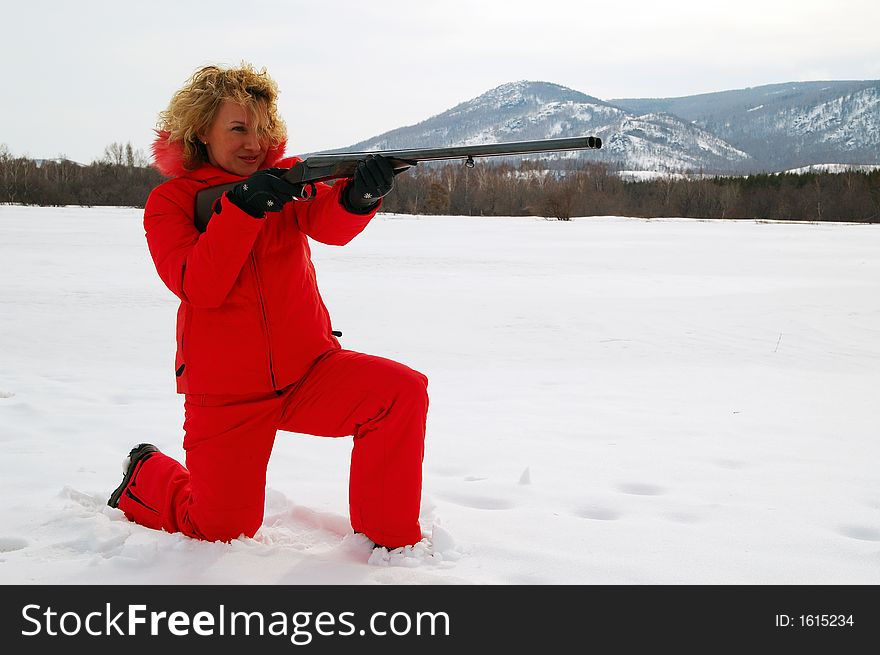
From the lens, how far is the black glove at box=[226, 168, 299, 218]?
7.48ft

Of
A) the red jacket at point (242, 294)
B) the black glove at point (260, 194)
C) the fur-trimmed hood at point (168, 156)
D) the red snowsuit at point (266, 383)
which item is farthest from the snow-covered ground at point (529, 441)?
the fur-trimmed hood at point (168, 156)

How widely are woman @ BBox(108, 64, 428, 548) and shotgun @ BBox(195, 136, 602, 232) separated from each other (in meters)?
0.05

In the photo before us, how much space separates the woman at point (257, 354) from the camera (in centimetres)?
250

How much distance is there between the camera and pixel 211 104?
2.59 m

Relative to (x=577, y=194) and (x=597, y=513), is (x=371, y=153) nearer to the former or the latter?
(x=597, y=513)

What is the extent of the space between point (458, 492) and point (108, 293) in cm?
904

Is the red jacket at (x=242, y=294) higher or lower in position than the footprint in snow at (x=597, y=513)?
higher

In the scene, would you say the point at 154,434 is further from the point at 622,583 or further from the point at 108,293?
the point at 108,293

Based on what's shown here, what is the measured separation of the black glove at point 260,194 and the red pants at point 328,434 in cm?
61

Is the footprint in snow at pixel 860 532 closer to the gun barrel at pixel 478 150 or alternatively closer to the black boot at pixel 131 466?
the gun barrel at pixel 478 150

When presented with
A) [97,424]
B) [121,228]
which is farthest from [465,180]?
[97,424]

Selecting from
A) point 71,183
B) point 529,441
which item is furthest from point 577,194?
point 529,441

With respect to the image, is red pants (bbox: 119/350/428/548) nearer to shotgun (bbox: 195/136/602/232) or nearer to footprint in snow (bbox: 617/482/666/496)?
shotgun (bbox: 195/136/602/232)

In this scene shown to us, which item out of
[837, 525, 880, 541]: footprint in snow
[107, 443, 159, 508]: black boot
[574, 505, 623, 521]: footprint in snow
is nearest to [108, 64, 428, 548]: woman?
[107, 443, 159, 508]: black boot
